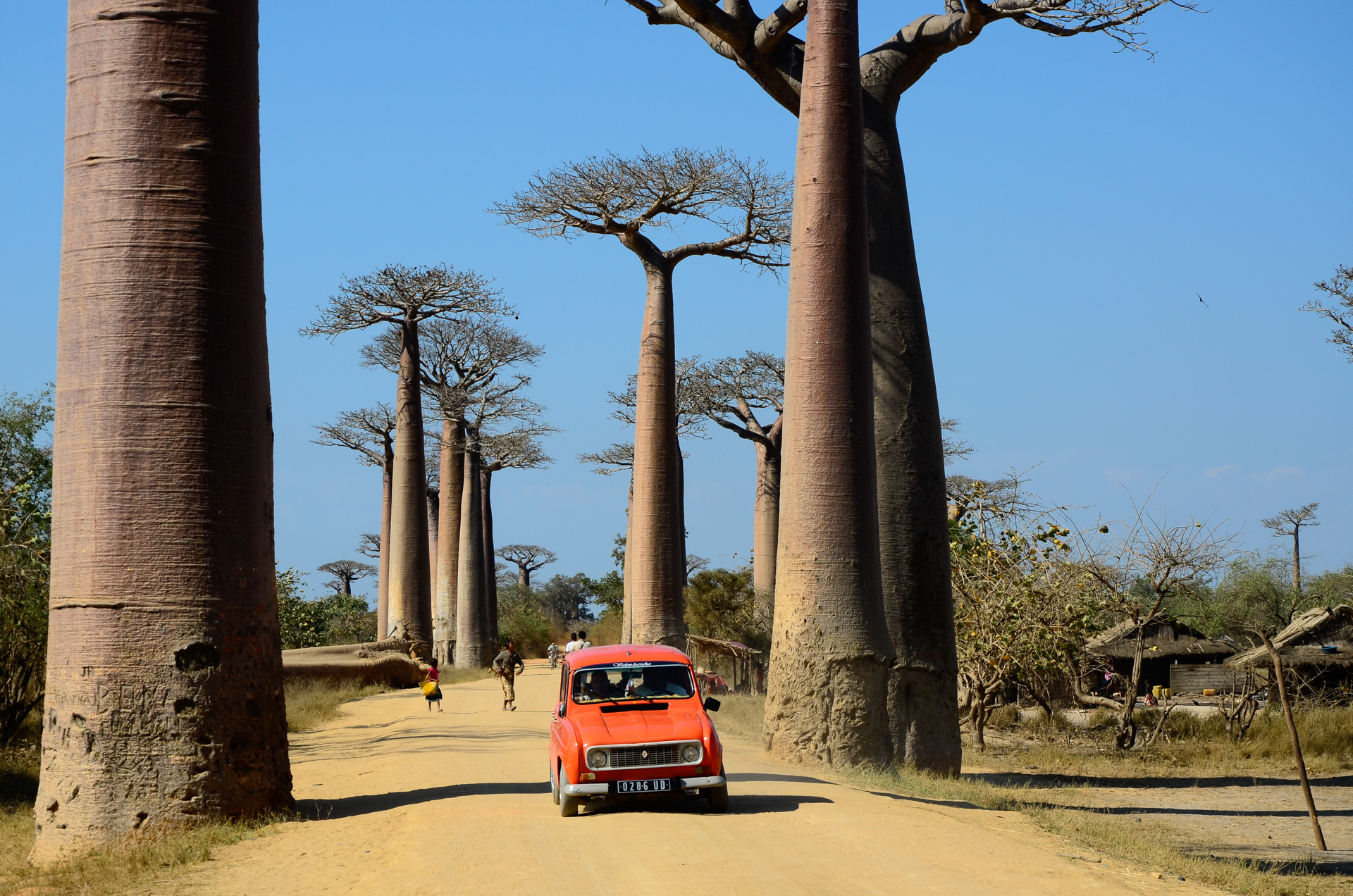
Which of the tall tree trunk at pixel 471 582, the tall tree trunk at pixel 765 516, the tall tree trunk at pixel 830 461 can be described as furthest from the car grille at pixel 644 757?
the tall tree trunk at pixel 471 582

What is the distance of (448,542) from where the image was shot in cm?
3098

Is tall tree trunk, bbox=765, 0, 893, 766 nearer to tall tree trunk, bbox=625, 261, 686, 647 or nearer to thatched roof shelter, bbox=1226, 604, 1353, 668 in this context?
tall tree trunk, bbox=625, 261, 686, 647

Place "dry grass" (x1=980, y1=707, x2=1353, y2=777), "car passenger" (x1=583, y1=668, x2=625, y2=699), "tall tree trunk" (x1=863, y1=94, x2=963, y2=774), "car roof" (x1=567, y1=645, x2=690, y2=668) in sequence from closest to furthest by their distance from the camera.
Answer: "car passenger" (x1=583, y1=668, x2=625, y2=699), "car roof" (x1=567, y1=645, x2=690, y2=668), "tall tree trunk" (x1=863, y1=94, x2=963, y2=774), "dry grass" (x1=980, y1=707, x2=1353, y2=777)

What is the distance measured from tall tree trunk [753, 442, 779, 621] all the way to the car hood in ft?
73.1

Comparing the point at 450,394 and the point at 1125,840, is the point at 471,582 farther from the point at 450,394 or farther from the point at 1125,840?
the point at 1125,840

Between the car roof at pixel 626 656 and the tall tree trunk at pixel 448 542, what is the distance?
23645 millimetres

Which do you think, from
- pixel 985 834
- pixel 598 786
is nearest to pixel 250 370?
pixel 598 786

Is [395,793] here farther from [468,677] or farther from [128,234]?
[468,677]

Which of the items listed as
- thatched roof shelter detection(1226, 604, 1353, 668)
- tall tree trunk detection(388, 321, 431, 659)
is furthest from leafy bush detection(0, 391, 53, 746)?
thatched roof shelter detection(1226, 604, 1353, 668)

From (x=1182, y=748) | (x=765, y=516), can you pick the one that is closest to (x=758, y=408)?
(x=765, y=516)

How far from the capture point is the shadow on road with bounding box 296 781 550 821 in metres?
7.53

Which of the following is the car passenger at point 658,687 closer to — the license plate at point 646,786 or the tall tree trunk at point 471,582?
the license plate at point 646,786

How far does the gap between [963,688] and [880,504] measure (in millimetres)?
5453

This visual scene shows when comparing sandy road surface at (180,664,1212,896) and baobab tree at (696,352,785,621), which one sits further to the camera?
baobab tree at (696,352,785,621)
